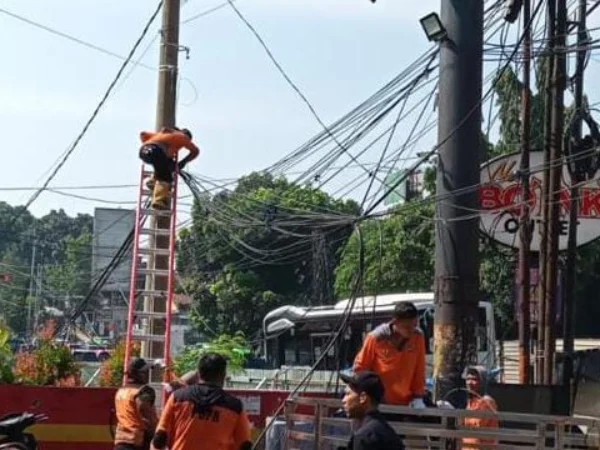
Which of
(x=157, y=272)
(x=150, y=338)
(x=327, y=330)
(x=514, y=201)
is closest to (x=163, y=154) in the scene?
(x=157, y=272)

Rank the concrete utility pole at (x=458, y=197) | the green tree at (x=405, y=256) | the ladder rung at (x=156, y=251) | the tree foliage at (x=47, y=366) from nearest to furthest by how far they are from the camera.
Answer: the concrete utility pole at (x=458, y=197) < the tree foliage at (x=47, y=366) < the ladder rung at (x=156, y=251) < the green tree at (x=405, y=256)

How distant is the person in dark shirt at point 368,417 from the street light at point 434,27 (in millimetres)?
5571

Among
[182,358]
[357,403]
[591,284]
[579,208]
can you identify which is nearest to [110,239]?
[591,284]

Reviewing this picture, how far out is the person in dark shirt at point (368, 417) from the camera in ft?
20.2

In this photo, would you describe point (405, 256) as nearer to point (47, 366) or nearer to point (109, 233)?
point (109, 233)

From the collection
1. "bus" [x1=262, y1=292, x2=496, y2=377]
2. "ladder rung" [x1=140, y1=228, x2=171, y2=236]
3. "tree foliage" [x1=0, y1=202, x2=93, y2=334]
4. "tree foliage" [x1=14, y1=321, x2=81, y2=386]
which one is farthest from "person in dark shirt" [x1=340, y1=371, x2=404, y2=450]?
"tree foliage" [x1=0, y1=202, x2=93, y2=334]

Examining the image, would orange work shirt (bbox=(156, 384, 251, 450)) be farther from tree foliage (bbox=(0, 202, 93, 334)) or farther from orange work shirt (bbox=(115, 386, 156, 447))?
tree foliage (bbox=(0, 202, 93, 334))

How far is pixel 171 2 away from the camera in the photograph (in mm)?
17172

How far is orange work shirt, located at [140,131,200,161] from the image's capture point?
51.7ft

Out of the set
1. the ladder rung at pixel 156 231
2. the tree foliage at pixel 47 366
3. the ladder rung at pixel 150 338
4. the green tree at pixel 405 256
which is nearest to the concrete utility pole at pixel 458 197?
the ladder rung at pixel 150 338

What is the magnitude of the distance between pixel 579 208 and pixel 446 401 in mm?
10304

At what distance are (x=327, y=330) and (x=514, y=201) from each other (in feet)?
37.8

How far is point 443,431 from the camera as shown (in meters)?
8.45

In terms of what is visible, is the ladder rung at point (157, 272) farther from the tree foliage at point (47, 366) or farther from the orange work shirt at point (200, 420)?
the orange work shirt at point (200, 420)
